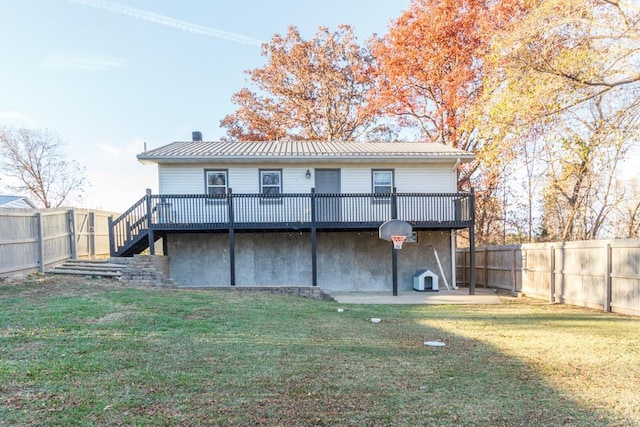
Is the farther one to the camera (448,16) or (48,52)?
(448,16)

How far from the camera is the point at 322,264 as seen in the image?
12.4 m

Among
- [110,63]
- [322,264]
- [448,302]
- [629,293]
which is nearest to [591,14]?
[629,293]

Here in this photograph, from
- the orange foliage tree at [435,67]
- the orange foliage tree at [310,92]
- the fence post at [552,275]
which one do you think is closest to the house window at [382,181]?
the fence post at [552,275]

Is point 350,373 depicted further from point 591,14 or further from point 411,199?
point 411,199

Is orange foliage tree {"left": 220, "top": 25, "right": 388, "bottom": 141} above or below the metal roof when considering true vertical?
above

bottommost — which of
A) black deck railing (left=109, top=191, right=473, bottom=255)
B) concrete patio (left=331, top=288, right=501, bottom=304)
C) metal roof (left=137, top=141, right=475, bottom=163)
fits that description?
concrete patio (left=331, top=288, right=501, bottom=304)

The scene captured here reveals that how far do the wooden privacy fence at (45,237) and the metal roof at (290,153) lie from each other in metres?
3.17

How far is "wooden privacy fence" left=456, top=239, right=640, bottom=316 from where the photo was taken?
758cm

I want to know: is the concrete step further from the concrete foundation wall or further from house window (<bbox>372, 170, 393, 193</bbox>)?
house window (<bbox>372, 170, 393, 193</bbox>)

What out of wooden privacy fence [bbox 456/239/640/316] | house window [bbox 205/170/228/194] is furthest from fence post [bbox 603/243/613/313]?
house window [bbox 205/170/228/194]

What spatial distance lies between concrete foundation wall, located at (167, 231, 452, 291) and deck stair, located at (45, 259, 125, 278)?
203 centimetres

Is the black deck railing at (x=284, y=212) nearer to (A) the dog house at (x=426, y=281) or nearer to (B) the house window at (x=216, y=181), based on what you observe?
(B) the house window at (x=216, y=181)

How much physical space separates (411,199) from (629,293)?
5.84 meters

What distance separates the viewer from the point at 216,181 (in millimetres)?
12211
